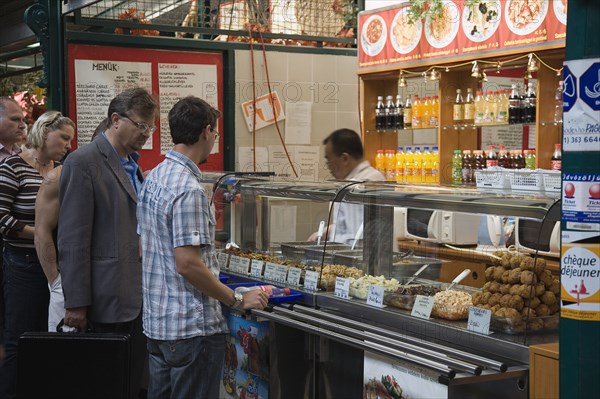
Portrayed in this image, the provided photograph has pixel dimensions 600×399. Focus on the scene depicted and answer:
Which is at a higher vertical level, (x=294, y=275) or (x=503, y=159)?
(x=503, y=159)

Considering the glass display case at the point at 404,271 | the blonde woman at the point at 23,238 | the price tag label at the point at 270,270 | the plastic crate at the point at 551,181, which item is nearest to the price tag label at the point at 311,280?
the glass display case at the point at 404,271

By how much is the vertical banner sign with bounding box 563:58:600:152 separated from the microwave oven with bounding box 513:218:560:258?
1.22 m

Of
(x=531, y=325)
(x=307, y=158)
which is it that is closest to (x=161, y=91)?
(x=307, y=158)

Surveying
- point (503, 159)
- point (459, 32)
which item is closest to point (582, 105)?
point (503, 159)

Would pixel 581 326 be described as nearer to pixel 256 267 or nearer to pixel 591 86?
pixel 591 86

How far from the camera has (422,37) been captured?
7496 mm

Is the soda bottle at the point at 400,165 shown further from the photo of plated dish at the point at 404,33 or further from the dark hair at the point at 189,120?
the dark hair at the point at 189,120

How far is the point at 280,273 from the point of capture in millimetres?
4809

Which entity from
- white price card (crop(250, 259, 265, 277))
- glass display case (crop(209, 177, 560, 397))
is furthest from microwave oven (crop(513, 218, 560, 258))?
white price card (crop(250, 259, 265, 277))

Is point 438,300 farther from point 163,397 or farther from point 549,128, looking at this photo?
point 549,128

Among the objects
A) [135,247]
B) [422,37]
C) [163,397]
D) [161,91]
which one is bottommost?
[163,397]

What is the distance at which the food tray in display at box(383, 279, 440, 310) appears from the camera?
12.7ft

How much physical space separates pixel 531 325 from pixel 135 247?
1.99m

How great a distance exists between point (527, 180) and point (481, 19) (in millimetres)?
3280
